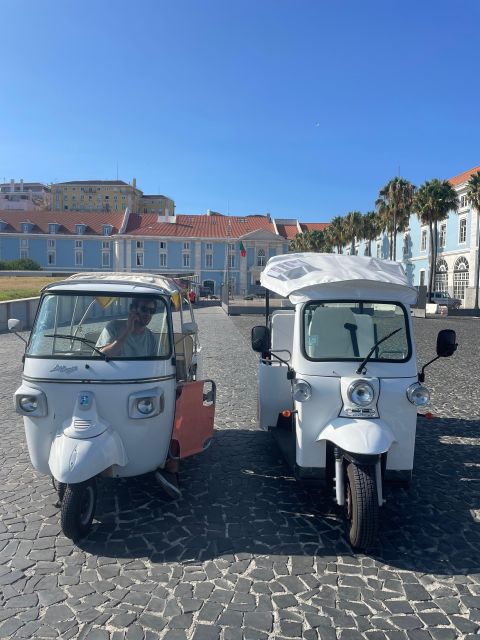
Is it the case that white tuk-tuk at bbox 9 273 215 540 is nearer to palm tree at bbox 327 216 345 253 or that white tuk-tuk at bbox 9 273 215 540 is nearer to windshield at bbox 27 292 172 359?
windshield at bbox 27 292 172 359

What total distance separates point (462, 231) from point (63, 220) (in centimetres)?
6087

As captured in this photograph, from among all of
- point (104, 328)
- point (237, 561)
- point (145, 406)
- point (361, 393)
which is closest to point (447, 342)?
point (361, 393)

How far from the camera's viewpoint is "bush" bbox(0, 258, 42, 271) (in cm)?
7138

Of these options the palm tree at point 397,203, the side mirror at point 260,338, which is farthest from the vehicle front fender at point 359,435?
the palm tree at point 397,203

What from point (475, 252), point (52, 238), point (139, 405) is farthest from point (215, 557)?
point (52, 238)

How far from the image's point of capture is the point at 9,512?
4625 mm

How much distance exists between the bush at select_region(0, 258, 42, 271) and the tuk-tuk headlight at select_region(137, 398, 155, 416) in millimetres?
→ 73143

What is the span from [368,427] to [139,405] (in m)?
1.91

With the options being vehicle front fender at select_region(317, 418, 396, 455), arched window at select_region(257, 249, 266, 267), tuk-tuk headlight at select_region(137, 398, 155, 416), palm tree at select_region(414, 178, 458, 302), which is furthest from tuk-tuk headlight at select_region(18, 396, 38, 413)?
arched window at select_region(257, 249, 266, 267)

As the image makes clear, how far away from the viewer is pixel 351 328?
4.94 m

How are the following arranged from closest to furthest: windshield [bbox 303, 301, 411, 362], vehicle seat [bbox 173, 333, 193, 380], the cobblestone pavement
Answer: the cobblestone pavement < windshield [bbox 303, 301, 411, 362] < vehicle seat [bbox 173, 333, 193, 380]

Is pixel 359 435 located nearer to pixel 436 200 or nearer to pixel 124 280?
pixel 124 280

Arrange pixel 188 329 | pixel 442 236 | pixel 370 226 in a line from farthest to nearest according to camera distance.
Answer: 1. pixel 370 226
2. pixel 442 236
3. pixel 188 329

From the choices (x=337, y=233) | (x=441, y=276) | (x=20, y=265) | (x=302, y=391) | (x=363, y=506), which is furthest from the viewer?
(x=20, y=265)
